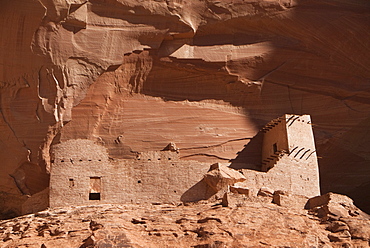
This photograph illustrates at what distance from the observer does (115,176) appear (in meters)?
19.2

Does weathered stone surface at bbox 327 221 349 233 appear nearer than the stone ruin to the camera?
Yes

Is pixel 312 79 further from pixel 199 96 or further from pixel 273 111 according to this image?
pixel 199 96

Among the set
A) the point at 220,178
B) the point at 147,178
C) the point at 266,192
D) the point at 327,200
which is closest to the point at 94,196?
the point at 147,178

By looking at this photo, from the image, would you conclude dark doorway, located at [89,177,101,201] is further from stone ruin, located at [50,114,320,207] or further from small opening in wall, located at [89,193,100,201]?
small opening in wall, located at [89,193,100,201]

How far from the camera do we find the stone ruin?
19062mm

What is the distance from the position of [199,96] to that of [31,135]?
479 cm

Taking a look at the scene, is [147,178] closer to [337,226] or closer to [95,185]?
[95,185]

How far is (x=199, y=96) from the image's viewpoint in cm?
2195

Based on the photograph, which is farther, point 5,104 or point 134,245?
point 5,104

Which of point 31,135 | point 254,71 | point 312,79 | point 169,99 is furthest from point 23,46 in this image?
point 312,79

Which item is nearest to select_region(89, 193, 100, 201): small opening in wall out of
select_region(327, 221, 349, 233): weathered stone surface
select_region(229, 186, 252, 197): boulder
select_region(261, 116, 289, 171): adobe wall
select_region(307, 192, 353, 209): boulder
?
select_region(229, 186, 252, 197): boulder

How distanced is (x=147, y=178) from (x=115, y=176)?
2.59 feet

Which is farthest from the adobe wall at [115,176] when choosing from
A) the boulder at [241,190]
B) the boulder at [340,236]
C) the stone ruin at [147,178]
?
the boulder at [340,236]

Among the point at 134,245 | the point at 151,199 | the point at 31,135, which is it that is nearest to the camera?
the point at 134,245
